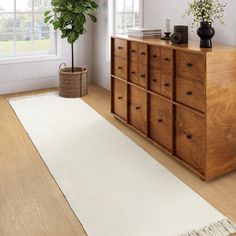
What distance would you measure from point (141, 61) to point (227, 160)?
1236mm

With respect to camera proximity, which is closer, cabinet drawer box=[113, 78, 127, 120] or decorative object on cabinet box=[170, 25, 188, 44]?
decorative object on cabinet box=[170, 25, 188, 44]

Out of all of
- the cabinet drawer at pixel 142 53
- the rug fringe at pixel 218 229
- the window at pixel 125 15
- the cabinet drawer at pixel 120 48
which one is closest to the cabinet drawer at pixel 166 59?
the cabinet drawer at pixel 142 53

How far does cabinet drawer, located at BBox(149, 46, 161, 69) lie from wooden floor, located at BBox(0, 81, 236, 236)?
2.37 ft

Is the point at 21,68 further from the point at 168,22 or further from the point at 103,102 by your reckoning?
the point at 168,22

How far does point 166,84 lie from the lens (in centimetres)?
296

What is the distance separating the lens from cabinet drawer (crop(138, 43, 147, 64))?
10.6 feet

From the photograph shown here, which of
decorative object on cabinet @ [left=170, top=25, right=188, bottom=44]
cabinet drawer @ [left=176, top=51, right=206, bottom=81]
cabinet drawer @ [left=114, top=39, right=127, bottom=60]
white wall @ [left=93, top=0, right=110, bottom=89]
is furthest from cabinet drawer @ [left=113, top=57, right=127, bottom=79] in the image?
white wall @ [left=93, top=0, right=110, bottom=89]

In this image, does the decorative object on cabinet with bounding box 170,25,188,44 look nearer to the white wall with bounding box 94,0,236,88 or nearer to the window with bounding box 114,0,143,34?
the white wall with bounding box 94,0,236,88

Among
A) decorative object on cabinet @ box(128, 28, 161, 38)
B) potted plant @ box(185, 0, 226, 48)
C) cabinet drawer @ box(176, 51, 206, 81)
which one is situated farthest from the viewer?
decorative object on cabinet @ box(128, 28, 161, 38)

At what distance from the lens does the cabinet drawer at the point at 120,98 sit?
372cm

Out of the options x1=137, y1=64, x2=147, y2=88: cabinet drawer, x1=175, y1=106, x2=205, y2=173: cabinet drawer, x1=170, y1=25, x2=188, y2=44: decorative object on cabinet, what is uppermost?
x1=170, y1=25, x2=188, y2=44: decorative object on cabinet

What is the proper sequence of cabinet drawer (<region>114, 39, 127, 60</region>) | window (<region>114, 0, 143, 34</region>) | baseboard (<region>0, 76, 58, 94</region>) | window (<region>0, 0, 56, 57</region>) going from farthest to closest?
1. baseboard (<region>0, 76, 58, 94</region>)
2. window (<region>0, 0, 56, 57</region>)
3. window (<region>114, 0, 143, 34</region>)
4. cabinet drawer (<region>114, 39, 127, 60</region>)

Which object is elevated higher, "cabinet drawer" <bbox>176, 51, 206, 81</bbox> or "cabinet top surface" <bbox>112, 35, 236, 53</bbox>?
"cabinet top surface" <bbox>112, 35, 236, 53</bbox>

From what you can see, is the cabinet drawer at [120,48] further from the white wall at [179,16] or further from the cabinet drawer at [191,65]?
the cabinet drawer at [191,65]
